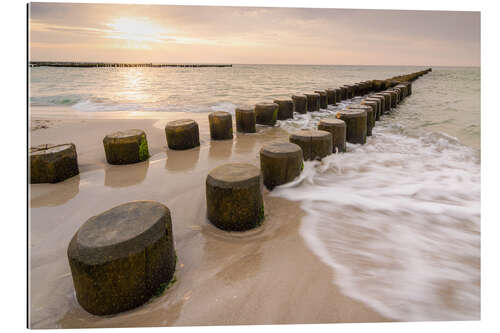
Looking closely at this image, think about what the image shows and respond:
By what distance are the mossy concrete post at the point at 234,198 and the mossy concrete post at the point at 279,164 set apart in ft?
2.20

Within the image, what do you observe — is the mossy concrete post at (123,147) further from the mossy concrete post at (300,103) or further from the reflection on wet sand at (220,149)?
the mossy concrete post at (300,103)

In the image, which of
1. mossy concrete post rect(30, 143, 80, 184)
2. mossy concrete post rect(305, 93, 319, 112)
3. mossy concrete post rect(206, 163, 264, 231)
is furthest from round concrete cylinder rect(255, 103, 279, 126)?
mossy concrete post rect(206, 163, 264, 231)

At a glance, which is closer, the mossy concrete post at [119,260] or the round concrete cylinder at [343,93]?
the mossy concrete post at [119,260]

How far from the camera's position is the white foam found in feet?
5.58

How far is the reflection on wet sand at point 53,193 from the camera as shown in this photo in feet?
8.76

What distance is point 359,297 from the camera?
1.65 metres

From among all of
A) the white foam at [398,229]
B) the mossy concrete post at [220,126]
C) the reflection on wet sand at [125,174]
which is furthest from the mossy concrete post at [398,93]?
the reflection on wet sand at [125,174]

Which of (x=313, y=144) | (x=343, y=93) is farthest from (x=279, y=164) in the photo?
(x=343, y=93)

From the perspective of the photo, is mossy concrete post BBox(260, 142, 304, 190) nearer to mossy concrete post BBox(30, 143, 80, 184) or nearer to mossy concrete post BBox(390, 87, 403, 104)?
mossy concrete post BBox(30, 143, 80, 184)

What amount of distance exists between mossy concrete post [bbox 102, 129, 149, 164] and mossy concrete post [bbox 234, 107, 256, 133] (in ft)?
7.42

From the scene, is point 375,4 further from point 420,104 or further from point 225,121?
point 420,104

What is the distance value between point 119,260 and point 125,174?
7.37 feet
